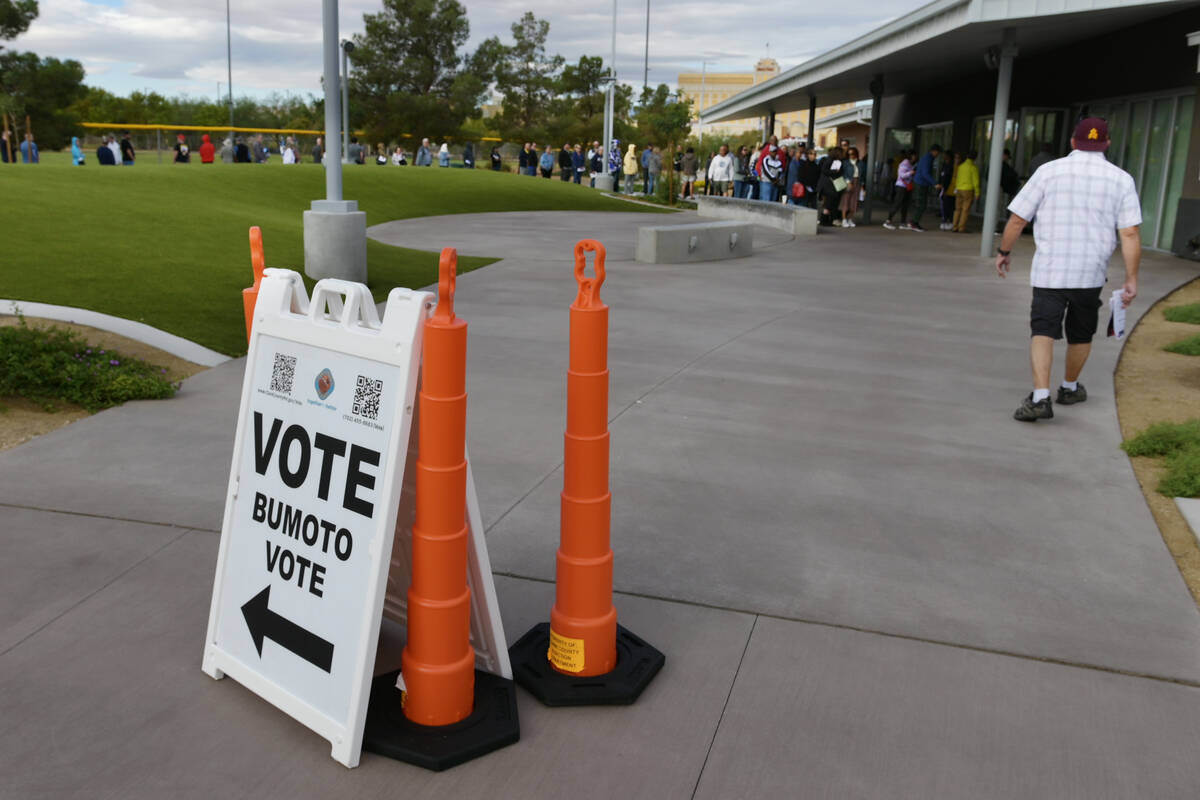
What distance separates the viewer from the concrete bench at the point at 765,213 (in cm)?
2083

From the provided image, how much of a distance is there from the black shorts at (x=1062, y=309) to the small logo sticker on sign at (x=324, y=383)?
506 centimetres

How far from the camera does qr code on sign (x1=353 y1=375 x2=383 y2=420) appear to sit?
9.62 feet

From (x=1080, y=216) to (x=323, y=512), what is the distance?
17.5 ft

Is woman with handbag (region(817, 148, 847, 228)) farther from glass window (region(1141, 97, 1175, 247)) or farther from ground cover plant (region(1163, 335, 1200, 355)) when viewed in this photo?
ground cover plant (region(1163, 335, 1200, 355))

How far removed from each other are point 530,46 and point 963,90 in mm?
52256

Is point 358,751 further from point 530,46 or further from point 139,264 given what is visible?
point 530,46

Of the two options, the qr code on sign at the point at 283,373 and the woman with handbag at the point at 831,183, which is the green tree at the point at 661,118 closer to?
the woman with handbag at the point at 831,183

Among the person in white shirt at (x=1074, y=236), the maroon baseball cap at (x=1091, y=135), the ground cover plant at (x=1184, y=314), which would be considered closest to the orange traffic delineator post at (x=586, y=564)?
the person in white shirt at (x=1074, y=236)

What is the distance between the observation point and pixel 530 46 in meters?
75.4

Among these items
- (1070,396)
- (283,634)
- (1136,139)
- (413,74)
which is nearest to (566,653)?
(283,634)

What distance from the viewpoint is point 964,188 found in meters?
21.1

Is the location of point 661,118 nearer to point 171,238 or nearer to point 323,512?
point 171,238

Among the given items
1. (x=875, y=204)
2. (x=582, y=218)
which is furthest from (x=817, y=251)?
(x=875, y=204)

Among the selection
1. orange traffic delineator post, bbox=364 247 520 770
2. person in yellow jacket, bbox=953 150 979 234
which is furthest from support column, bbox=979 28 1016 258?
orange traffic delineator post, bbox=364 247 520 770
